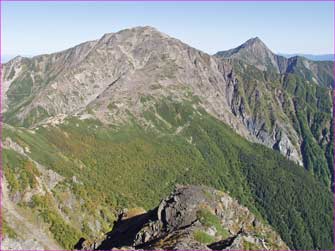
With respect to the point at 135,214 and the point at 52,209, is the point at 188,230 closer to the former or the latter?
the point at 135,214

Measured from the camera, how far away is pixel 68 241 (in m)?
177

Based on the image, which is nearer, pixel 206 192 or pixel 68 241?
pixel 206 192

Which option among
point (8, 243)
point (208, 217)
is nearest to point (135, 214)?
point (208, 217)

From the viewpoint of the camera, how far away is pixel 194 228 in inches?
4077

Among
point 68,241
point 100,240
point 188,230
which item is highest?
point 188,230

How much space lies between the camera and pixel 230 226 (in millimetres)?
121125

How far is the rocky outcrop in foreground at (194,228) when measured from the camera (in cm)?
9406

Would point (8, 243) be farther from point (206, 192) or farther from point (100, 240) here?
point (206, 192)

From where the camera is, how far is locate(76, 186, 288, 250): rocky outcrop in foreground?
9406cm

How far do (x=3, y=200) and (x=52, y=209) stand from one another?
2156cm

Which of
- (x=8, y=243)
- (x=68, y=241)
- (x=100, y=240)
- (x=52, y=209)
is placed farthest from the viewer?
(x=52, y=209)

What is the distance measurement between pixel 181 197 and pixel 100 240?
2672 cm

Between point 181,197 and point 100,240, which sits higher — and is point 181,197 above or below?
above

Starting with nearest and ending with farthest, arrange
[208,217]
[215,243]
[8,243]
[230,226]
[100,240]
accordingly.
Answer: [8,243]
[215,243]
[208,217]
[230,226]
[100,240]
